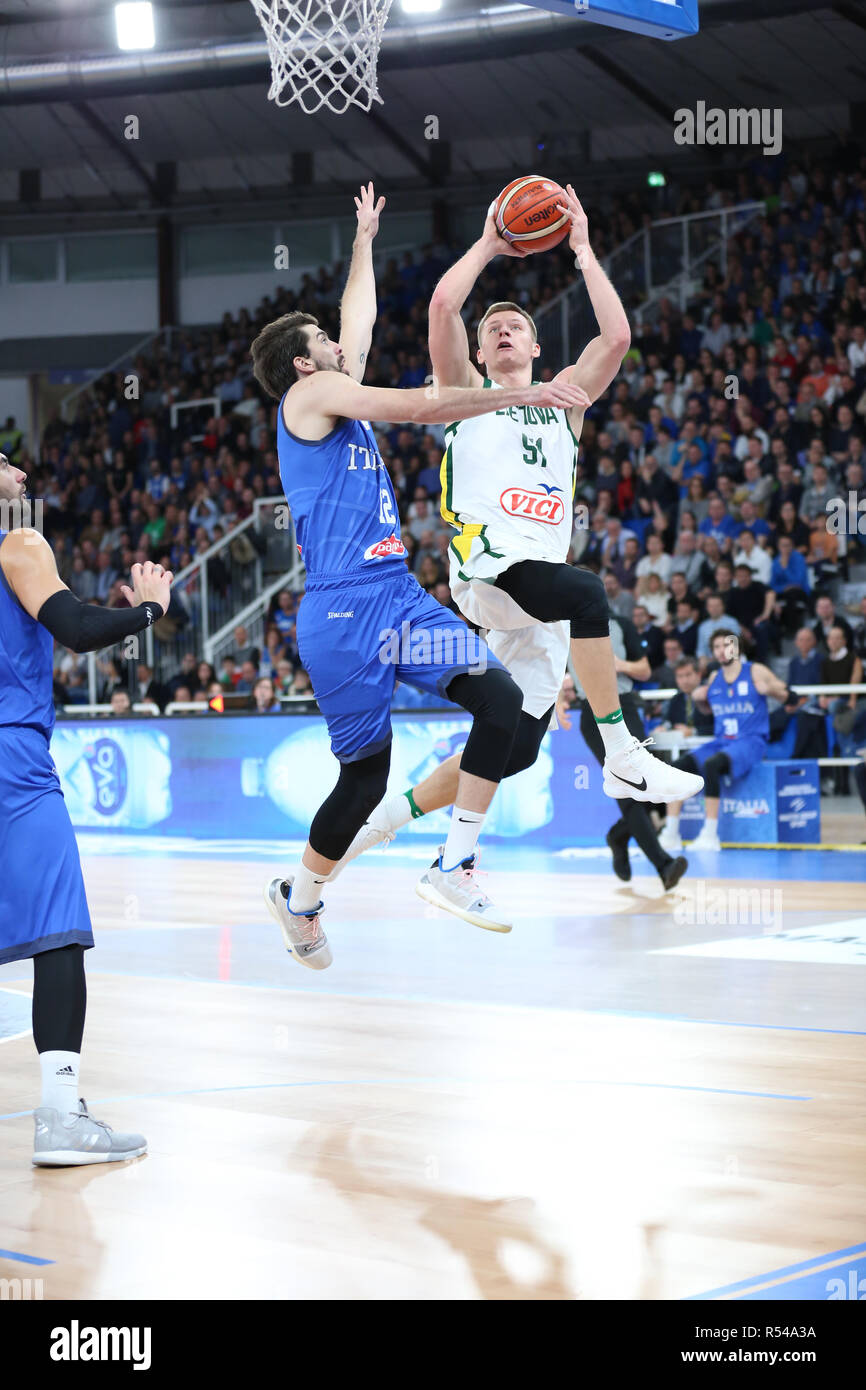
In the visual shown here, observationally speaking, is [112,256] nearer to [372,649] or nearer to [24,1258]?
[372,649]

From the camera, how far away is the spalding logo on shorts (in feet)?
18.5

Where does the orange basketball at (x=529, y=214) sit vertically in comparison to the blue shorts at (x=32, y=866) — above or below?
above

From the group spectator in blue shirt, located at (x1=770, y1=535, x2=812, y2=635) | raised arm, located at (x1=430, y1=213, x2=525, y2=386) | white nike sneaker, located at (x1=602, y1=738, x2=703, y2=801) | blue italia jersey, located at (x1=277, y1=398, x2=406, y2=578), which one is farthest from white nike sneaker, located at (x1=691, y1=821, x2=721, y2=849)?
blue italia jersey, located at (x1=277, y1=398, x2=406, y2=578)

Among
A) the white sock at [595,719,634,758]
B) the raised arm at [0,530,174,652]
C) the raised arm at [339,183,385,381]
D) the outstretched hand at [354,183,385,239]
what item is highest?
the outstretched hand at [354,183,385,239]

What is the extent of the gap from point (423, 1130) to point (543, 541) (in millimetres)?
2263

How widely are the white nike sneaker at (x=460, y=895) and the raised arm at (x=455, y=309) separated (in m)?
1.69

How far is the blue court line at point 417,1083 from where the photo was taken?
465 cm

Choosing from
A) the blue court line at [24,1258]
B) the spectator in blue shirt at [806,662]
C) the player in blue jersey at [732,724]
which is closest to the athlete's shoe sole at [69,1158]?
the blue court line at [24,1258]

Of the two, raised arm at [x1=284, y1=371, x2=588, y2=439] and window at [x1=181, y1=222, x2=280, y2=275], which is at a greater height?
window at [x1=181, y1=222, x2=280, y2=275]

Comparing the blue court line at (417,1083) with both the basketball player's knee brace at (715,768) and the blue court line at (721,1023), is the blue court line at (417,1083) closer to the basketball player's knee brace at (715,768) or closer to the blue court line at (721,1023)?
the blue court line at (721,1023)

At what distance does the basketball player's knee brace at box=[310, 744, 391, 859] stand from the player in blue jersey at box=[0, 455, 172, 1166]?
1.30 metres

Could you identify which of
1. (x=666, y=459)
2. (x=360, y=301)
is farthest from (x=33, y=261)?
(x=360, y=301)

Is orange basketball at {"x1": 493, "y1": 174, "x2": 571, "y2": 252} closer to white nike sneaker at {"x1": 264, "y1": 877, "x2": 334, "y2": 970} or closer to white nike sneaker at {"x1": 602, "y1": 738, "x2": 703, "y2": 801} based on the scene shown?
white nike sneaker at {"x1": 602, "y1": 738, "x2": 703, "y2": 801}

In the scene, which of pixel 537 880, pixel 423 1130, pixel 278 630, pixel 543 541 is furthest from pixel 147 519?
pixel 423 1130
